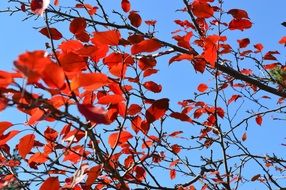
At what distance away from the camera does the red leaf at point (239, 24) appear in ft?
7.80

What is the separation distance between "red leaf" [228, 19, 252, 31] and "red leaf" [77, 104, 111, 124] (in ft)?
5.56

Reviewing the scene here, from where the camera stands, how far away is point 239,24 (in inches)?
94.3

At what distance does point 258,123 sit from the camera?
361 centimetres


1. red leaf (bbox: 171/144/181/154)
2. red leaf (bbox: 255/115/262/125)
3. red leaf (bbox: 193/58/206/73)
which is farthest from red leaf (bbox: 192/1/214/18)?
red leaf (bbox: 255/115/262/125)

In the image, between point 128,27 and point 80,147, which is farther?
point 128,27

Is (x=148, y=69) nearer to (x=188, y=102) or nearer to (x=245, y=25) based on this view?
(x=245, y=25)

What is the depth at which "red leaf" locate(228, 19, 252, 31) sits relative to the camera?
7.80ft

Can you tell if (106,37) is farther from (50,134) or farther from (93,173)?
(50,134)

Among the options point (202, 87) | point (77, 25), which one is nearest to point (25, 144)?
point (77, 25)

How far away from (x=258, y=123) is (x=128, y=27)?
5.58ft

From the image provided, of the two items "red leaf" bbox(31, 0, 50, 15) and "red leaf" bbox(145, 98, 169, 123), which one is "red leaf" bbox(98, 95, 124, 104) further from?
"red leaf" bbox(31, 0, 50, 15)

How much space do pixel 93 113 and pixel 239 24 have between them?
5.67 ft

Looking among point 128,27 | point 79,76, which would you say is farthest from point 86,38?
point 79,76

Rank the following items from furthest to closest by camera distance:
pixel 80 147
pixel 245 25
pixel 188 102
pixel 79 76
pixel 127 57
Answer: pixel 188 102
pixel 245 25
pixel 80 147
pixel 127 57
pixel 79 76
